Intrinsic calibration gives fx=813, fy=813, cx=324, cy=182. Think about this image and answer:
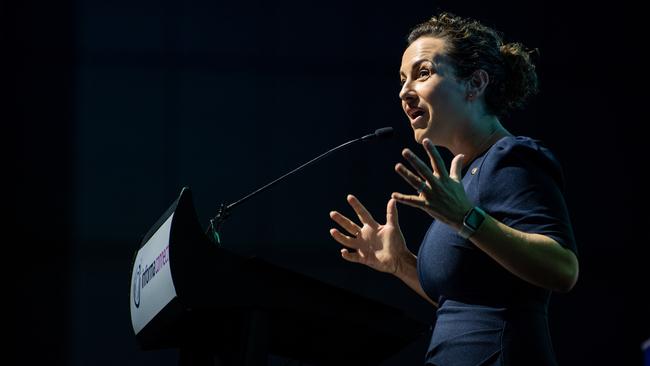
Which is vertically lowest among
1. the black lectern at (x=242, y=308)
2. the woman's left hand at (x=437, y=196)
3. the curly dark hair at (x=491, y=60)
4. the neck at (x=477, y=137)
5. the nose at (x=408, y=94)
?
the black lectern at (x=242, y=308)

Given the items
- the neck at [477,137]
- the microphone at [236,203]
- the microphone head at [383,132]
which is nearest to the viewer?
the neck at [477,137]

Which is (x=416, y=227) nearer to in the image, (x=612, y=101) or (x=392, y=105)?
(x=392, y=105)

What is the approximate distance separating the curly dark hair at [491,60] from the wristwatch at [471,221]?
472 millimetres

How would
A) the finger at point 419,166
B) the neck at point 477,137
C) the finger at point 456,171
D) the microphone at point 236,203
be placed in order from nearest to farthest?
the finger at point 419,166 → the finger at point 456,171 → the neck at point 477,137 → the microphone at point 236,203

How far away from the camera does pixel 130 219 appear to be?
161 inches

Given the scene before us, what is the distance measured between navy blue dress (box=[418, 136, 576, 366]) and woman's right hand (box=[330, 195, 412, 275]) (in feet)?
1.25

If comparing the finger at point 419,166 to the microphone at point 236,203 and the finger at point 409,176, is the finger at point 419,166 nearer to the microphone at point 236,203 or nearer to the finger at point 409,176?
the finger at point 409,176

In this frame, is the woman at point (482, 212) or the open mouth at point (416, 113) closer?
the woman at point (482, 212)

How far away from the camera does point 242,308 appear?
4.17 feet

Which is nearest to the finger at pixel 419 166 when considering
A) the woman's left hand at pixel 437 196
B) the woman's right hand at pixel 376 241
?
the woman's left hand at pixel 437 196

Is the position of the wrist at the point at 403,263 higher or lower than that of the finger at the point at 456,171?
lower

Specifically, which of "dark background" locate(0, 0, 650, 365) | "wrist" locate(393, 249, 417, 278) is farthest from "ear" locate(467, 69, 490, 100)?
"dark background" locate(0, 0, 650, 365)

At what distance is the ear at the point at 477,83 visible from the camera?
167 cm

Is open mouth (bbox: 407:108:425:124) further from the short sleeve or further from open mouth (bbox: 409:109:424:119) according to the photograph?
the short sleeve
